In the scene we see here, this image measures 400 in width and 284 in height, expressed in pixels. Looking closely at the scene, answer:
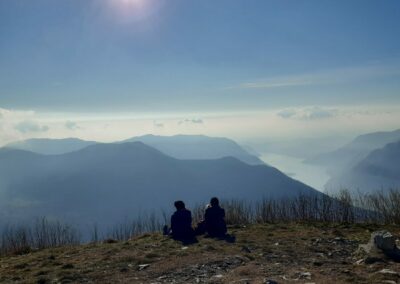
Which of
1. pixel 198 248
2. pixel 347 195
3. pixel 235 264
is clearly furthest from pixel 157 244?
pixel 347 195

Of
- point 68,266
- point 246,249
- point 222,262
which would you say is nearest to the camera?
point 222,262

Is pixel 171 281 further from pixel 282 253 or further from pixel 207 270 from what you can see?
pixel 282 253

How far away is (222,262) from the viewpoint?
44.2 feet

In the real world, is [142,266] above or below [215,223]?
below

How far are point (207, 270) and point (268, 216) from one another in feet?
37.1

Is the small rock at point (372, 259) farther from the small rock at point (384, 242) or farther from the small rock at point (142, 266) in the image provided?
the small rock at point (142, 266)

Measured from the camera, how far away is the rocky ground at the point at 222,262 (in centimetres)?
1161

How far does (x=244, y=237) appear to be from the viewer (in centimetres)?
1789

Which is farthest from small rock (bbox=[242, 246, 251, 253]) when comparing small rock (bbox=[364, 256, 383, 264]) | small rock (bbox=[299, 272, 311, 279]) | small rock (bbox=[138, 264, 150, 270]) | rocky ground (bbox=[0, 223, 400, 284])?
Result: small rock (bbox=[364, 256, 383, 264])

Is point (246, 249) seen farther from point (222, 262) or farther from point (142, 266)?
point (142, 266)

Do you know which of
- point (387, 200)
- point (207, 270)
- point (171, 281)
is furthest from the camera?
point (387, 200)

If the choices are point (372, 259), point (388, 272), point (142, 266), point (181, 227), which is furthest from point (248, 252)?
point (388, 272)

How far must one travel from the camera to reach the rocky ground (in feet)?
38.1

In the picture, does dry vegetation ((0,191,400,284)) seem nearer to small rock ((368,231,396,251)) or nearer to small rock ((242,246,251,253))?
small rock ((242,246,251,253))
